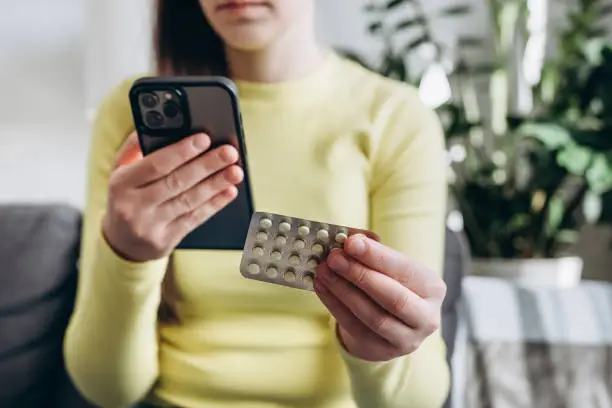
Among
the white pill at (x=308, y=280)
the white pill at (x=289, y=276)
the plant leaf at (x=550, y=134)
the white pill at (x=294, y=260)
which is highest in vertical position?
the white pill at (x=294, y=260)

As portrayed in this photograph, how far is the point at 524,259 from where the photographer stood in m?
1.03

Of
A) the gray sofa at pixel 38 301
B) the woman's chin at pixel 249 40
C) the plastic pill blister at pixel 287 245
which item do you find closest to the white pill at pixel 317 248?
the plastic pill blister at pixel 287 245

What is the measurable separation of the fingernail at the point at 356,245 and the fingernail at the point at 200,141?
4.6 inches

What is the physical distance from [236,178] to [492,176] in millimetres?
760

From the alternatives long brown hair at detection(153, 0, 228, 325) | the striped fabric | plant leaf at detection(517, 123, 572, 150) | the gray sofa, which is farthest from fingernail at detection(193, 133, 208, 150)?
plant leaf at detection(517, 123, 572, 150)

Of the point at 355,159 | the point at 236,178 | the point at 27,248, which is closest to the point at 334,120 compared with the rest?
the point at 355,159

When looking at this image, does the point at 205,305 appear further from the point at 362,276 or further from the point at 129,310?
the point at 362,276

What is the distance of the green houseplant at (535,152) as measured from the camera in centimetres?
98

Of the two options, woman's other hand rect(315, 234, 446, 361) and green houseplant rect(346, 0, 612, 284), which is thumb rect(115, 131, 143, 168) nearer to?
woman's other hand rect(315, 234, 446, 361)

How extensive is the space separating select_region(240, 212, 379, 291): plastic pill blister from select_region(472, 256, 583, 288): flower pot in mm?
695

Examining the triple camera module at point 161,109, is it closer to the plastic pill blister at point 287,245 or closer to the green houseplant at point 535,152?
the plastic pill blister at point 287,245

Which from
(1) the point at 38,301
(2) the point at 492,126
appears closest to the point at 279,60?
(1) the point at 38,301

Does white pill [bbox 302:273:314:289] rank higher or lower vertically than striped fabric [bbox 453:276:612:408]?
higher

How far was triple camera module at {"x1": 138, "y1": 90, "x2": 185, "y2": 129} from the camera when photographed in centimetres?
44
